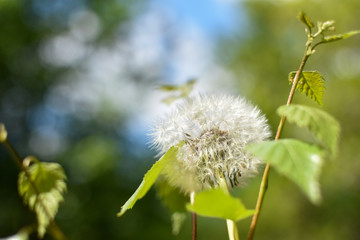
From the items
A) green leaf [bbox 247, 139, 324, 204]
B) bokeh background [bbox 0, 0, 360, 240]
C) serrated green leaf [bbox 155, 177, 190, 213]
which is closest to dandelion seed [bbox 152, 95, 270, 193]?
serrated green leaf [bbox 155, 177, 190, 213]

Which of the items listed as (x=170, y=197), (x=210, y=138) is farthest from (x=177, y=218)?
(x=210, y=138)

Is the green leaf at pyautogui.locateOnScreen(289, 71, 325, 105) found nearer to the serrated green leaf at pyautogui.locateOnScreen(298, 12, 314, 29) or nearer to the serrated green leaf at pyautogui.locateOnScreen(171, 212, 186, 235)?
the serrated green leaf at pyautogui.locateOnScreen(298, 12, 314, 29)

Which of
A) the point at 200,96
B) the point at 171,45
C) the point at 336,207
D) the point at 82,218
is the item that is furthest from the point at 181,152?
the point at 171,45

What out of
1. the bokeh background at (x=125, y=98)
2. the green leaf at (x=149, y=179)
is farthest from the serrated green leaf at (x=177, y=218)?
the bokeh background at (x=125, y=98)

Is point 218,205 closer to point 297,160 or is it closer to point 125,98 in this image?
point 297,160

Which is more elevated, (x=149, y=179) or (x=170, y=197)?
(x=149, y=179)

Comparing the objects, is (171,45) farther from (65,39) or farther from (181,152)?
(181,152)
